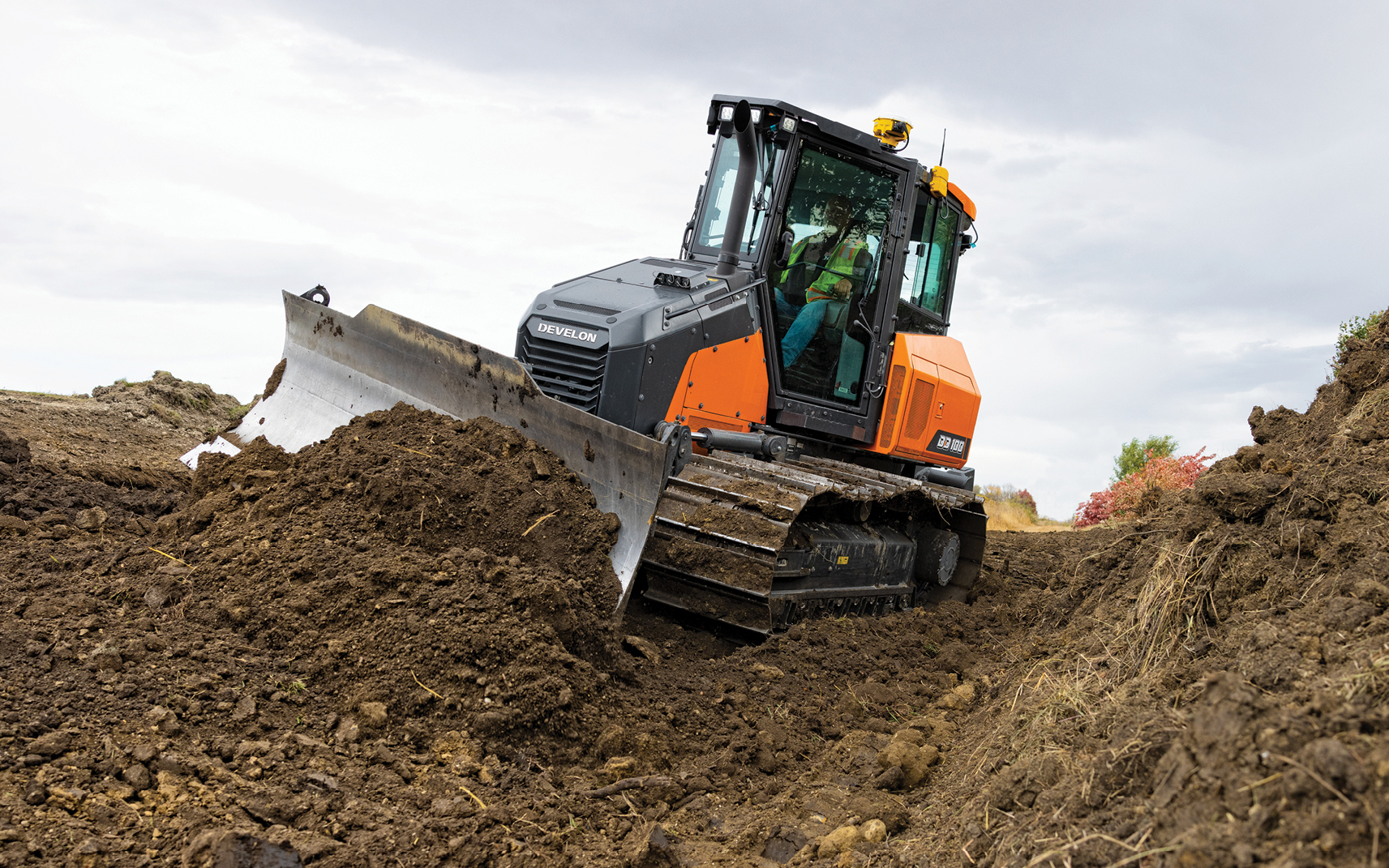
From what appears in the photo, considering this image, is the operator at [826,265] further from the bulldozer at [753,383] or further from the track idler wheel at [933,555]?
the track idler wheel at [933,555]

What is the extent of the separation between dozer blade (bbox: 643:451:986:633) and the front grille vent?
1.04 metres

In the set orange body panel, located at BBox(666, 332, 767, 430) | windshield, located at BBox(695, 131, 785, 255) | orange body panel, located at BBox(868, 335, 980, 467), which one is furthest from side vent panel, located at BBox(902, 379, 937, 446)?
windshield, located at BBox(695, 131, 785, 255)

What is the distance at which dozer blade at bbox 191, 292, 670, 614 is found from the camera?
5.09 metres

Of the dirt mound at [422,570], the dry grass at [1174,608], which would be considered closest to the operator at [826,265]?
the dirt mound at [422,570]

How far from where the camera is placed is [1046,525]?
19344mm

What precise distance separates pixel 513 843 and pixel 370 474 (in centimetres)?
241

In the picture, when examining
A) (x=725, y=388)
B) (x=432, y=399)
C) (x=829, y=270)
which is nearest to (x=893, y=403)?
(x=829, y=270)

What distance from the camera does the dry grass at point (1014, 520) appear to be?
17609 millimetres

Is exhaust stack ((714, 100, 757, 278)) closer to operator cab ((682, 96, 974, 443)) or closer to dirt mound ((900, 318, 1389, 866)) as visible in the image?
operator cab ((682, 96, 974, 443))

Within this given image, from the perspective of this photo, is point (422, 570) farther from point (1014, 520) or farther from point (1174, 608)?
point (1014, 520)

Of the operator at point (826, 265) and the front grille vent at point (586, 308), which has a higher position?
the operator at point (826, 265)

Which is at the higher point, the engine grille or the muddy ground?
the engine grille

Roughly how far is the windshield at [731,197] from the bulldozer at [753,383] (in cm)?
2

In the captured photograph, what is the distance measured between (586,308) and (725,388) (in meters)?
1.01
